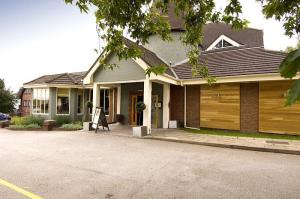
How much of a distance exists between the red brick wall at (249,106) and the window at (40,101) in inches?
641

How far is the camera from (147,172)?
7.12 m

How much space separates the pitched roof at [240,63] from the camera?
14.6 meters

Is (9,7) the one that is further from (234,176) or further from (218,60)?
(234,176)

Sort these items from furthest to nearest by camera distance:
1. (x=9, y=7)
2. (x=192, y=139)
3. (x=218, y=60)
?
1. (x=218, y=60)
2. (x=9, y=7)
3. (x=192, y=139)

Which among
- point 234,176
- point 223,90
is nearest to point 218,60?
point 223,90

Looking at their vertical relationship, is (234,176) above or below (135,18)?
below

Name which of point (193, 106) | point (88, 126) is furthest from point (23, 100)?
point (193, 106)

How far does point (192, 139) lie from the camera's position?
41.6ft

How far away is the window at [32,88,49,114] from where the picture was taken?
22.9 metres

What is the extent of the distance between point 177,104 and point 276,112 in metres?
6.22

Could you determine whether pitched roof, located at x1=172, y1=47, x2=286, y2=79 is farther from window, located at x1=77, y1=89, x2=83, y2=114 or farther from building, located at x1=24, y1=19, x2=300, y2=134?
window, located at x1=77, y1=89, x2=83, y2=114

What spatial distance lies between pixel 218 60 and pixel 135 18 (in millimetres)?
12987

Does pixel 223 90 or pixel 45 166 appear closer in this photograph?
pixel 45 166

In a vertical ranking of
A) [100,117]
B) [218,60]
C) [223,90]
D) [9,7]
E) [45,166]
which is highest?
[9,7]
